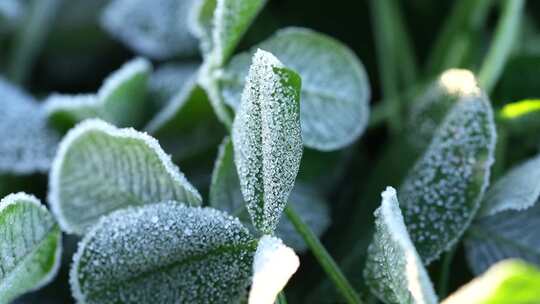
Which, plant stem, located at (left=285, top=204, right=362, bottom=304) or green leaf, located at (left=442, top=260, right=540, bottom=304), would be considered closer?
green leaf, located at (left=442, top=260, right=540, bottom=304)

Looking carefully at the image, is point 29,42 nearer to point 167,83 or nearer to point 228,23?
point 167,83

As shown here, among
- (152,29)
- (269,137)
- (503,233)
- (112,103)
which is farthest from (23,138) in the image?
(503,233)

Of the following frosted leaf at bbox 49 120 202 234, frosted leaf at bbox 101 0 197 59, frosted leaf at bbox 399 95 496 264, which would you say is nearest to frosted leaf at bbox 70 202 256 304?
frosted leaf at bbox 49 120 202 234

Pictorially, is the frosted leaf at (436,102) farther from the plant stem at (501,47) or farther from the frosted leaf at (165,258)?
the frosted leaf at (165,258)

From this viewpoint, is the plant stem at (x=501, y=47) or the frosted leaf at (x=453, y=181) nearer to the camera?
the frosted leaf at (x=453, y=181)

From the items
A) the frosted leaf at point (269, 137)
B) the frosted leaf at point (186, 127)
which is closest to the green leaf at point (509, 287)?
the frosted leaf at point (269, 137)

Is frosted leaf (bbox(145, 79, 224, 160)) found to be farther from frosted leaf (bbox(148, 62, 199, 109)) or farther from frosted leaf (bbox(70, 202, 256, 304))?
frosted leaf (bbox(70, 202, 256, 304))
